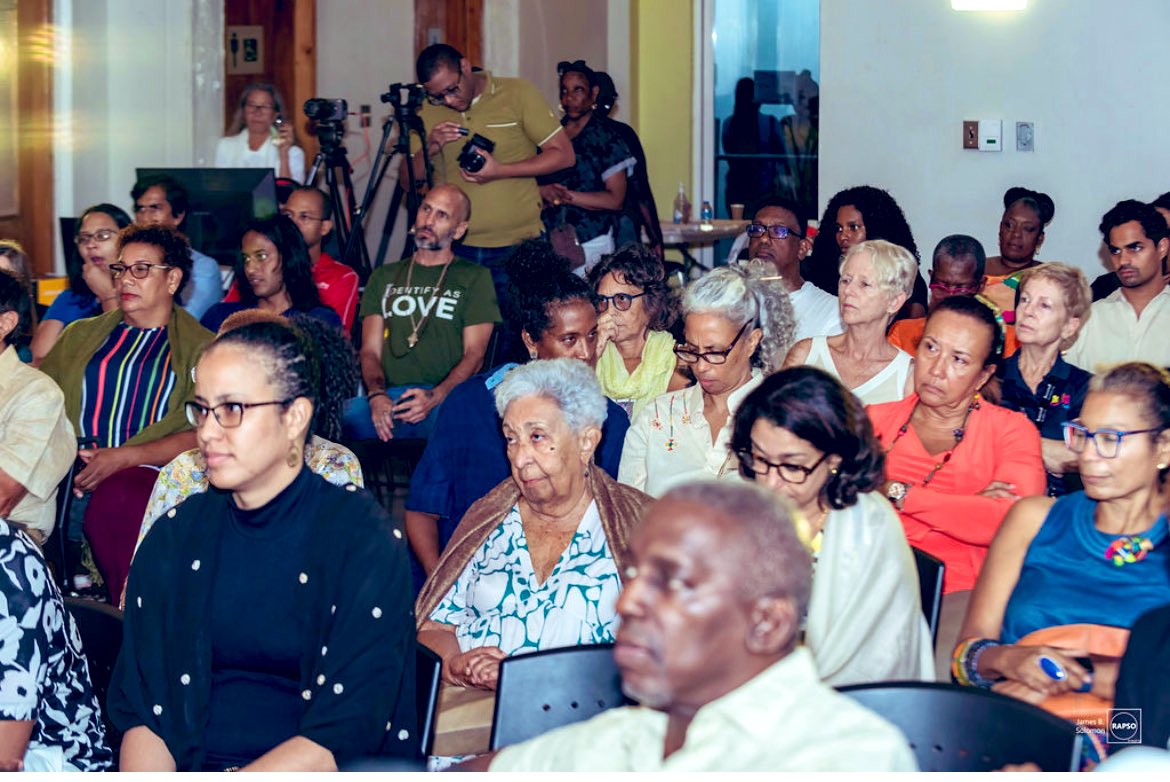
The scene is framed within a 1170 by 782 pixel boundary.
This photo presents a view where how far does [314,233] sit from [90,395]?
1772mm

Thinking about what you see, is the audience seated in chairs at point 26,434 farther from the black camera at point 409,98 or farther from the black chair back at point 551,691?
the black camera at point 409,98

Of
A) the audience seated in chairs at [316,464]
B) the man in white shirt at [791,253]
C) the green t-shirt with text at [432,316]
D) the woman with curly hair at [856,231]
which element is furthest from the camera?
the woman with curly hair at [856,231]

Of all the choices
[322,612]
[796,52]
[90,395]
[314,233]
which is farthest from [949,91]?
[322,612]

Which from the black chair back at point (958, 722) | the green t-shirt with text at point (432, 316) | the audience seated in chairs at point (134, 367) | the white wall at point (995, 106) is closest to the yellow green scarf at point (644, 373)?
the green t-shirt with text at point (432, 316)

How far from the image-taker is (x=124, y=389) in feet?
13.7

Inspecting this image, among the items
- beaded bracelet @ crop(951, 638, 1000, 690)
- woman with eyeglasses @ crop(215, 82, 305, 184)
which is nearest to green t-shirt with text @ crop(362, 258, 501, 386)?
woman with eyeglasses @ crop(215, 82, 305, 184)

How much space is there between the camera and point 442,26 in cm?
872

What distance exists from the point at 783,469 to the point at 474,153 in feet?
11.9

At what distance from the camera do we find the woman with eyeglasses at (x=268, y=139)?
23.5 ft

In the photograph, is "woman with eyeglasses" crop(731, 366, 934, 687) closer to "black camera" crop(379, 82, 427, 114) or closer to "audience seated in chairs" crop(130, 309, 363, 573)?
"audience seated in chairs" crop(130, 309, 363, 573)

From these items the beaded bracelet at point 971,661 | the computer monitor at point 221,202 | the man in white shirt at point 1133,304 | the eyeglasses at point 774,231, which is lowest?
the beaded bracelet at point 971,661

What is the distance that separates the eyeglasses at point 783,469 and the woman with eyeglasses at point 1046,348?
159cm

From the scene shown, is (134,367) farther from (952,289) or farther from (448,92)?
(952,289)

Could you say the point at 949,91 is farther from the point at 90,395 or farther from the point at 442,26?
the point at 90,395
